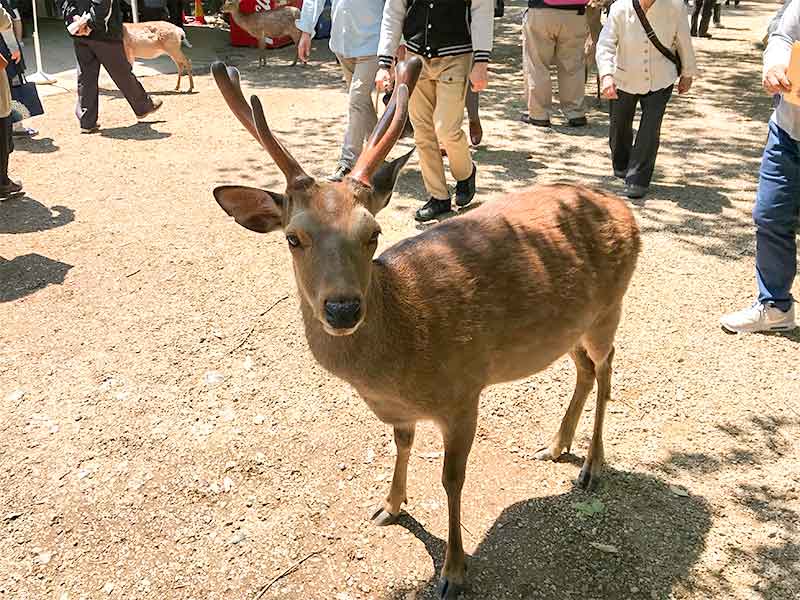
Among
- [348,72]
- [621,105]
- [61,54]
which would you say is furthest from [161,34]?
[621,105]

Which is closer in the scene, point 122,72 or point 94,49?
point 94,49

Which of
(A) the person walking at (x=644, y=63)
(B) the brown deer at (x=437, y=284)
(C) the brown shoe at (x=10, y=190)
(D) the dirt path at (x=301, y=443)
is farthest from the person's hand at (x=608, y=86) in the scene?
(C) the brown shoe at (x=10, y=190)

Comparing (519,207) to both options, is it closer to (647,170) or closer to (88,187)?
(647,170)

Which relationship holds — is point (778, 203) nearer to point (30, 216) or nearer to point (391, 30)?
point (391, 30)

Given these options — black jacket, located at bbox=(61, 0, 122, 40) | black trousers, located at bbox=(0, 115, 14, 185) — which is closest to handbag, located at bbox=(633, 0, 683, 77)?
black trousers, located at bbox=(0, 115, 14, 185)

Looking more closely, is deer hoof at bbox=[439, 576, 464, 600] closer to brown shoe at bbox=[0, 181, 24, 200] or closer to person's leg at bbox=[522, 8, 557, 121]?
brown shoe at bbox=[0, 181, 24, 200]

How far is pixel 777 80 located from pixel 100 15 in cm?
840

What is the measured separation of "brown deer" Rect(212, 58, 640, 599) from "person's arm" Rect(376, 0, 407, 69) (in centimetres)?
307

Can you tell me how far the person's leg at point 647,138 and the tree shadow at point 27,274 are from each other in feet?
18.1

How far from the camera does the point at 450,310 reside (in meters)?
3.17

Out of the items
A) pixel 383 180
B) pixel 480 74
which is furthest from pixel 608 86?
pixel 383 180

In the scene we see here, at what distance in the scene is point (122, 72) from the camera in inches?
394

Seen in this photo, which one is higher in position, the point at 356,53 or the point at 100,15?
the point at 100,15

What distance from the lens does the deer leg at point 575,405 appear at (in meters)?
3.98
